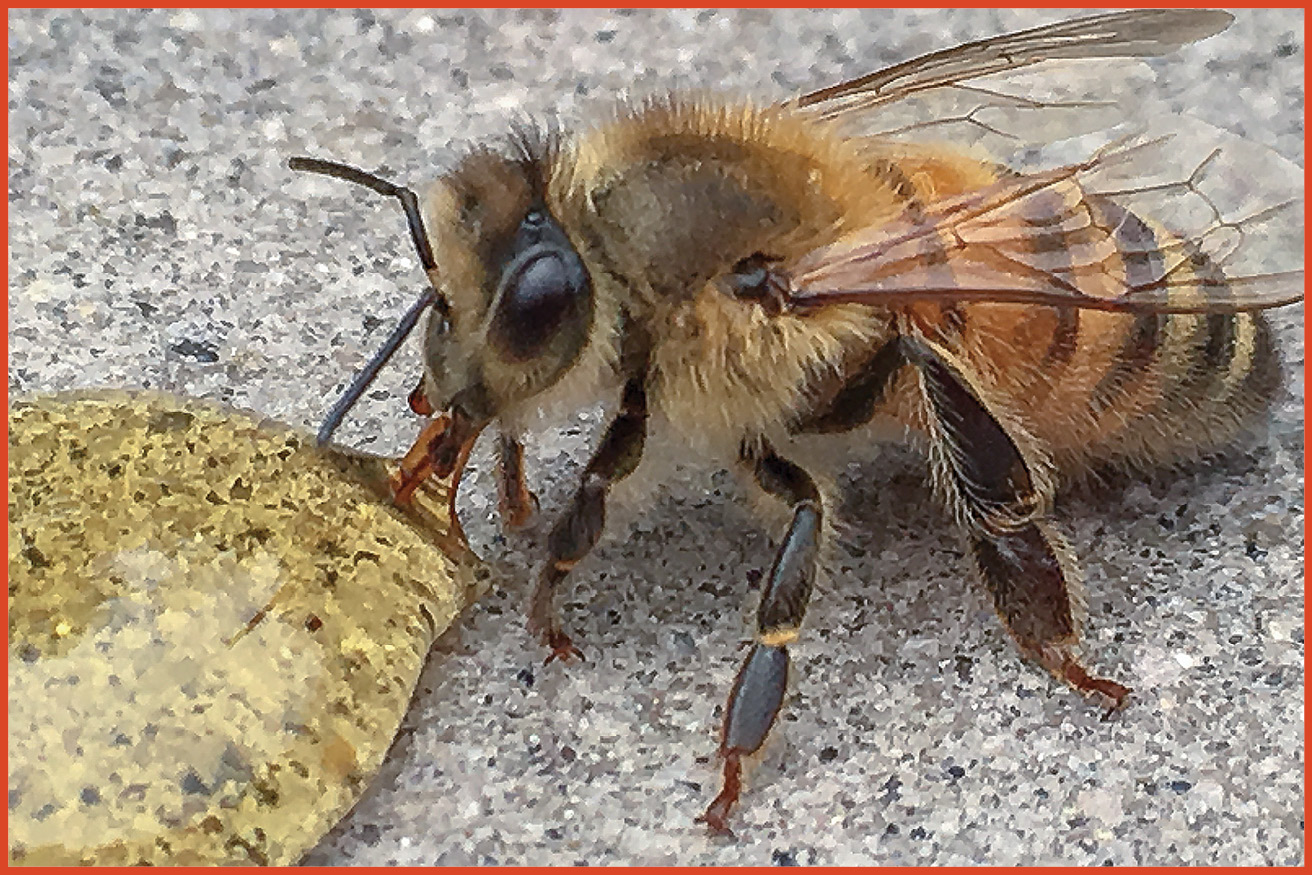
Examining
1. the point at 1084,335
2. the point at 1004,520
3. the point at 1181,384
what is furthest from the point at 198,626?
the point at 1181,384

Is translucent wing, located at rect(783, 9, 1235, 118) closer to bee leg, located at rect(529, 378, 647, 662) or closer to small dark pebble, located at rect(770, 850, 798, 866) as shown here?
bee leg, located at rect(529, 378, 647, 662)

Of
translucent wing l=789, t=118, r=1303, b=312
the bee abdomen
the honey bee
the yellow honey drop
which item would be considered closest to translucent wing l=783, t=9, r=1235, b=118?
the honey bee

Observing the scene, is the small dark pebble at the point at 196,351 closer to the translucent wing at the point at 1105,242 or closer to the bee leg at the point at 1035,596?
the translucent wing at the point at 1105,242

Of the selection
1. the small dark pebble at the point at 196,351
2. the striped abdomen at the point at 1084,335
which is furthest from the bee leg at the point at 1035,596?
the small dark pebble at the point at 196,351

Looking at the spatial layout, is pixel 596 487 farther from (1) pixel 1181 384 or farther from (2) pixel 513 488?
(1) pixel 1181 384

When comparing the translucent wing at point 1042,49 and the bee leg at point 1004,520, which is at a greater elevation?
the translucent wing at point 1042,49

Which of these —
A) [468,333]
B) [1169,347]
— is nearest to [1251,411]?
[1169,347]
